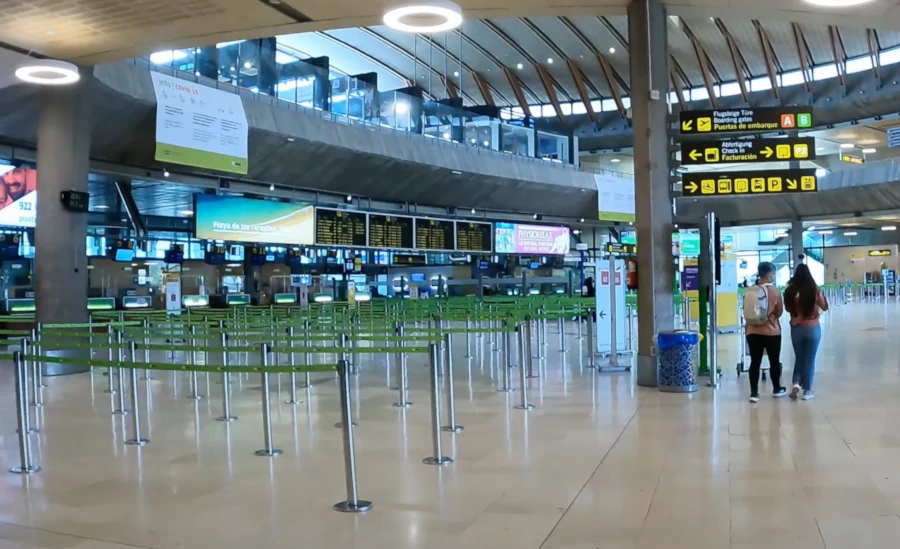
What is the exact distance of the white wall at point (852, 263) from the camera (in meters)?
47.5

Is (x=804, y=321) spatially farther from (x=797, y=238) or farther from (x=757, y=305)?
(x=797, y=238)

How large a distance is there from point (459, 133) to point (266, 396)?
1959 centimetres

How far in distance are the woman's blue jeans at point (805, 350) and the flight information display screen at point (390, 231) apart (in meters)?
12.5

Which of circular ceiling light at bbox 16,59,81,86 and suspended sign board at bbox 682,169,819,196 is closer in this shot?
circular ceiling light at bbox 16,59,81,86

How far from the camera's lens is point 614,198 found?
31156 mm

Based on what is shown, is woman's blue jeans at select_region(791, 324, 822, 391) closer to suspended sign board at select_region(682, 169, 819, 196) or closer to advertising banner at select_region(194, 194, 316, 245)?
suspended sign board at select_region(682, 169, 819, 196)

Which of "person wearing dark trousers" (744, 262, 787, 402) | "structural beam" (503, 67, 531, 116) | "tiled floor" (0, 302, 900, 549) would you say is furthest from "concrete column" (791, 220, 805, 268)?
"person wearing dark trousers" (744, 262, 787, 402)

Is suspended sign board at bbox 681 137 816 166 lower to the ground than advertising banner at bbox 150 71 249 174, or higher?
lower

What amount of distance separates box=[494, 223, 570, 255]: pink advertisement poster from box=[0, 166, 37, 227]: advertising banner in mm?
13736

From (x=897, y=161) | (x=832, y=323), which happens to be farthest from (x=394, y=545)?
(x=897, y=161)

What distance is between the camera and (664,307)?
32.8 ft

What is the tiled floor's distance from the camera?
4043 mm

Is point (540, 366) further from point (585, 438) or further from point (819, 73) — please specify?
point (819, 73)

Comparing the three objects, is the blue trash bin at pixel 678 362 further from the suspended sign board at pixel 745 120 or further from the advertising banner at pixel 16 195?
the advertising banner at pixel 16 195
